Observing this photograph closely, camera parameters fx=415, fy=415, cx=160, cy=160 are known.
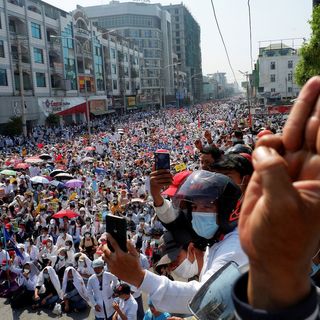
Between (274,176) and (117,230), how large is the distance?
3.05ft

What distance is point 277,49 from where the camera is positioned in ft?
234

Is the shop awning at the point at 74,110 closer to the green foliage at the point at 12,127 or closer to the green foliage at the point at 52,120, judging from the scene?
the green foliage at the point at 52,120

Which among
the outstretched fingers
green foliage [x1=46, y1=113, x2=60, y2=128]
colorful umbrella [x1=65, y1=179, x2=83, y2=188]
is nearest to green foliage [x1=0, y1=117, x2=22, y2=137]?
green foliage [x1=46, y1=113, x2=60, y2=128]

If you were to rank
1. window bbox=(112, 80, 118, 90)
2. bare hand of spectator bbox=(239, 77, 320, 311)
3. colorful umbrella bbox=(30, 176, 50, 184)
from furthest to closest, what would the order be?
window bbox=(112, 80, 118, 90) → colorful umbrella bbox=(30, 176, 50, 184) → bare hand of spectator bbox=(239, 77, 320, 311)

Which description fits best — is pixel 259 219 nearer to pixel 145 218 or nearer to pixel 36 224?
pixel 145 218

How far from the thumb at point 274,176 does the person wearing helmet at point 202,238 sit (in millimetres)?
925

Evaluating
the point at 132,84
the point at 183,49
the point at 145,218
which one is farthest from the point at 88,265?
the point at 183,49

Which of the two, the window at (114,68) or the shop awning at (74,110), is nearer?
the shop awning at (74,110)

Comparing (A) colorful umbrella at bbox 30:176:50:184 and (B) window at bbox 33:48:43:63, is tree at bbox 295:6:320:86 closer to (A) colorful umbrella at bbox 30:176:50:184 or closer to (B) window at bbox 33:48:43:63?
(A) colorful umbrella at bbox 30:176:50:184

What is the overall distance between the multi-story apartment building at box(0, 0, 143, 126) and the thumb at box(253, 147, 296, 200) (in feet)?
79.6

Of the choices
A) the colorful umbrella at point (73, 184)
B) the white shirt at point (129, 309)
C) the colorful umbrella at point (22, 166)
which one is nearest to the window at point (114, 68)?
the colorful umbrella at point (22, 166)

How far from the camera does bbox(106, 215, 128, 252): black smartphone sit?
1.80 meters

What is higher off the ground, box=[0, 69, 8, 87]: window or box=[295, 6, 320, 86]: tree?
box=[0, 69, 8, 87]: window

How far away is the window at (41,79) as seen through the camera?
36.3 m
